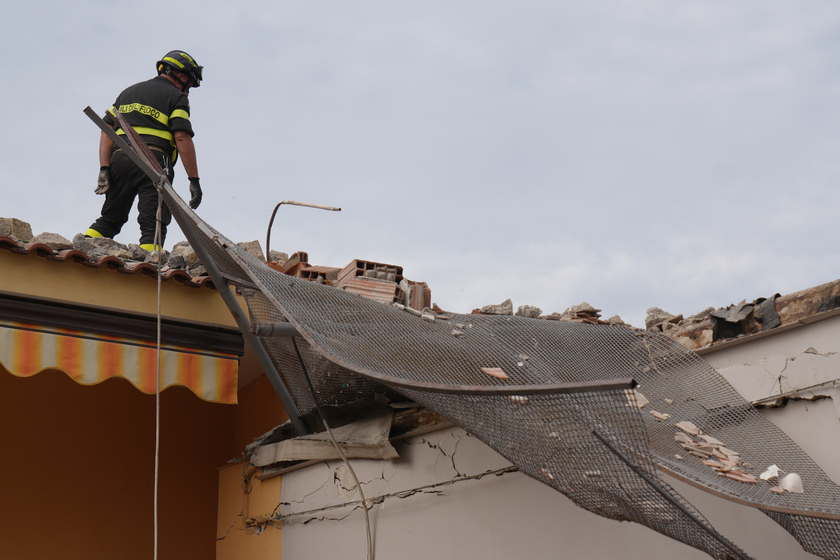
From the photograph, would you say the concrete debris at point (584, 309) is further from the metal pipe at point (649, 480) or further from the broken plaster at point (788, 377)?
the metal pipe at point (649, 480)

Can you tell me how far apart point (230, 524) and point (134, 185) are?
3069 mm

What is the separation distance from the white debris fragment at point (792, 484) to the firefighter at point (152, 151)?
509 cm

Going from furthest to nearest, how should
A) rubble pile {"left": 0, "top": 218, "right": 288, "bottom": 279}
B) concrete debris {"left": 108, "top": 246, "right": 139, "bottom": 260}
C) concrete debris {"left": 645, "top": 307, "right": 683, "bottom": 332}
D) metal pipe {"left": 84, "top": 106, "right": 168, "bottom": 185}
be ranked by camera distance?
concrete debris {"left": 108, "top": 246, "right": 139, "bottom": 260} < rubble pile {"left": 0, "top": 218, "right": 288, "bottom": 279} < concrete debris {"left": 645, "top": 307, "right": 683, "bottom": 332} < metal pipe {"left": 84, "top": 106, "right": 168, "bottom": 185}

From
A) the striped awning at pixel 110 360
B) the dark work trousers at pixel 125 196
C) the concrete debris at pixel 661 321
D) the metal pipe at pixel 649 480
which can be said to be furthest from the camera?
the dark work trousers at pixel 125 196

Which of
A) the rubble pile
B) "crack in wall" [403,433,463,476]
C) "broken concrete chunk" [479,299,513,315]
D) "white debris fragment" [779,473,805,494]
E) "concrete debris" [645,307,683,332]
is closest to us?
"white debris fragment" [779,473,805,494]

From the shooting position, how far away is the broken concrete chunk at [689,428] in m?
2.87

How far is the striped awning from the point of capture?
4.15m

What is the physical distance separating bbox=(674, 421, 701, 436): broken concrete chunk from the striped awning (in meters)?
2.97

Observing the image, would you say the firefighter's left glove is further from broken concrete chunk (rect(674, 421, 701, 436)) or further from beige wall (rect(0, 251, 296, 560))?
broken concrete chunk (rect(674, 421, 701, 436))

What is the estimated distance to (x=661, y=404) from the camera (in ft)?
10.1

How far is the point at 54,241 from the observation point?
187 inches

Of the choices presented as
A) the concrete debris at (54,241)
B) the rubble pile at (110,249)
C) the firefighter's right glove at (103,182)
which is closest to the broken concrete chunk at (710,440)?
the rubble pile at (110,249)

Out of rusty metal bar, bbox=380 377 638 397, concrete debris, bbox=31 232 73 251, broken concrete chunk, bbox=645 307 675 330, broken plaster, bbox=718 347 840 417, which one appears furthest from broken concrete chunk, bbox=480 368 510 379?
concrete debris, bbox=31 232 73 251

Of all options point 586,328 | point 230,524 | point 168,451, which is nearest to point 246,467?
point 230,524
